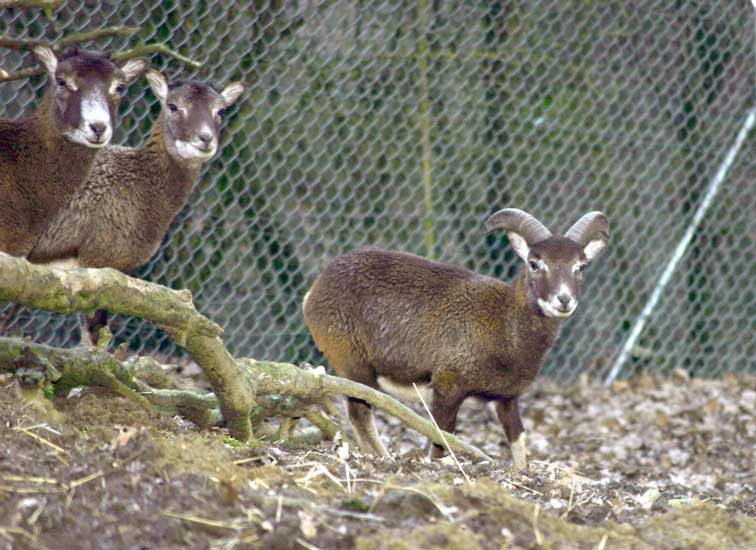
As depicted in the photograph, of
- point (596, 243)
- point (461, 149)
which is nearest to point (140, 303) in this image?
point (596, 243)

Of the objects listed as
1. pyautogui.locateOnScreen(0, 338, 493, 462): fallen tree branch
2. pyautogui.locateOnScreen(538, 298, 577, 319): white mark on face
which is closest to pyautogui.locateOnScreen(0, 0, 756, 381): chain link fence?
pyautogui.locateOnScreen(538, 298, 577, 319): white mark on face

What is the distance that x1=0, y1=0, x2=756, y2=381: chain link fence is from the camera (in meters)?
9.01

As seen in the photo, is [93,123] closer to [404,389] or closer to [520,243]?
[404,389]

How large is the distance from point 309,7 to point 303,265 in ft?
7.23

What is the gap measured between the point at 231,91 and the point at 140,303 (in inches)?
130

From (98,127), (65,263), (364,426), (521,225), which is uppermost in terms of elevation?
(98,127)

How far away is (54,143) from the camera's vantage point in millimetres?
6289

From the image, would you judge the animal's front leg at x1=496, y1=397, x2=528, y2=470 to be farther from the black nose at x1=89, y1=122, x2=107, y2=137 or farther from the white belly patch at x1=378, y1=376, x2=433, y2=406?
the black nose at x1=89, y1=122, x2=107, y2=137

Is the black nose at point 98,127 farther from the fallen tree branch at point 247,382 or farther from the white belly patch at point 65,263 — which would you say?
the fallen tree branch at point 247,382

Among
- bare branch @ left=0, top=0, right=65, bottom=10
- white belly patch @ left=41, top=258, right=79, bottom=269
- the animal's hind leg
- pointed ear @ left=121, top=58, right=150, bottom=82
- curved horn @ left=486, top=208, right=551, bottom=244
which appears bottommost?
the animal's hind leg

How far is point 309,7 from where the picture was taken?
9539 millimetres

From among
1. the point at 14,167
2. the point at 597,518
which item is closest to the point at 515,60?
the point at 14,167

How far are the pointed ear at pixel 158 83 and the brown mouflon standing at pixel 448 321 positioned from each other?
157 centimetres

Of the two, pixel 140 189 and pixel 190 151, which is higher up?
pixel 190 151
